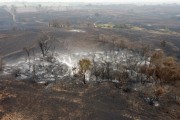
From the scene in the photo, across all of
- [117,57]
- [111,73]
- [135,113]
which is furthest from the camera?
[117,57]

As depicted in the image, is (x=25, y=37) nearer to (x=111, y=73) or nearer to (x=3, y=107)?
(x=111, y=73)

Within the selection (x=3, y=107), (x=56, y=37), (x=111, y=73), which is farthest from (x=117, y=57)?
(x=3, y=107)

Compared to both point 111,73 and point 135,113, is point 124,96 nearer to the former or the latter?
point 135,113

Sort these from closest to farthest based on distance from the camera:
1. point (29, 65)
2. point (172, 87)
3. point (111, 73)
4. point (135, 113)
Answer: point (135, 113) → point (172, 87) → point (111, 73) → point (29, 65)

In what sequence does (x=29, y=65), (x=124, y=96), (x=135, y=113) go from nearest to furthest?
(x=135, y=113)
(x=124, y=96)
(x=29, y=65)

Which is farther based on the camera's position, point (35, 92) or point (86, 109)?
point (35, 92)

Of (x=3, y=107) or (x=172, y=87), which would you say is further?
(x=172, y=87)

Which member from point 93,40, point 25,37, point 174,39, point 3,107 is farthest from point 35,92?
point 174,39

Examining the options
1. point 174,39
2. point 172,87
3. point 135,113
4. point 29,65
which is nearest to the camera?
point 135,113
